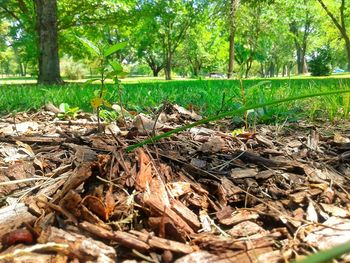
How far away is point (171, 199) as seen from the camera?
3.65 feet

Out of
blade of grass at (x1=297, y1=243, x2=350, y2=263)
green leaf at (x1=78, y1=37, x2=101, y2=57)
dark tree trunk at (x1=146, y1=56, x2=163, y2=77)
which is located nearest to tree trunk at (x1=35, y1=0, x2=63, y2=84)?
green leaf at (x1=78, y1=37, x2=101, y2=57)

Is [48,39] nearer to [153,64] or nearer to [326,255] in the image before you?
[326,255]

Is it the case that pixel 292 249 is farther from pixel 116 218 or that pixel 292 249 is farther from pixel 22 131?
pixel 22 131

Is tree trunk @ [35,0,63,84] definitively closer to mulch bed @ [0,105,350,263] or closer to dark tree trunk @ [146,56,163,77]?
mulch bed @ [0,105,350,263]

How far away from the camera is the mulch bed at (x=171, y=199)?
3.01 feet

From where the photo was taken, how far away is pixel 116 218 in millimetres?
1051

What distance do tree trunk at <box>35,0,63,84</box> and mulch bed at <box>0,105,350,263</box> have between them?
359 inches

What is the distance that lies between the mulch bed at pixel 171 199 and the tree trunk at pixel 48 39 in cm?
913

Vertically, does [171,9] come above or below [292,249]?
above

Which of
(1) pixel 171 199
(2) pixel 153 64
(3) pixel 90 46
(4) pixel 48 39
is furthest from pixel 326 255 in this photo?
(2) pixel 153 64

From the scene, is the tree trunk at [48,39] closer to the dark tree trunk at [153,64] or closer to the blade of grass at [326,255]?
the blade of grass at [326,255]

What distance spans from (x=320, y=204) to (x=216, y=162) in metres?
0.44

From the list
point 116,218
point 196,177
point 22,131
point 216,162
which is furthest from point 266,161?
point 22,131

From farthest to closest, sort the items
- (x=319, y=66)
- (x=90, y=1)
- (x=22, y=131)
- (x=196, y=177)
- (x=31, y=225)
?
(x=319, y=66) < (x=90, y=1) < (x=22, y=131) < (x=196, y=177) < (x=31, y=225)
